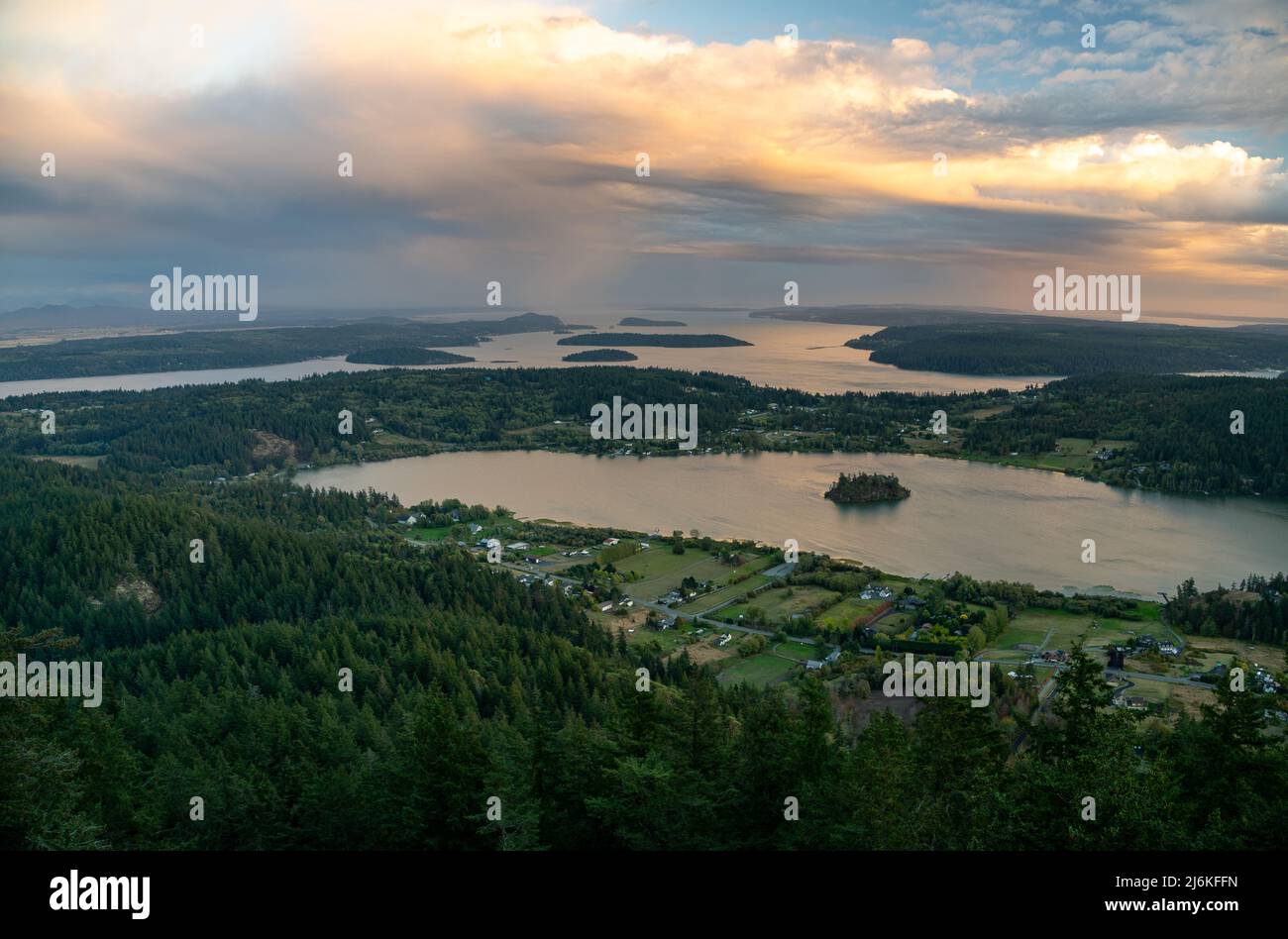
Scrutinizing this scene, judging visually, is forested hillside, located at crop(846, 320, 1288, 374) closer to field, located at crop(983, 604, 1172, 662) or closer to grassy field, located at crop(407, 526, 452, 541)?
field, located at crop(983, 604, 1172, 662)

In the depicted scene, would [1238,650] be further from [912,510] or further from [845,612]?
[912,510]

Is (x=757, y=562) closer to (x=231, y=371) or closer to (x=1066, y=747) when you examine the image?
(x=1066, y=747)

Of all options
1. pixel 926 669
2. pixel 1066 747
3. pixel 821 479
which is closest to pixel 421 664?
pixel 926 669

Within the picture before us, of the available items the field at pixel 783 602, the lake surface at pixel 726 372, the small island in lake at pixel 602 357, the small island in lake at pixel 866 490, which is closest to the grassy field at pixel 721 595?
the field at pixel 783 602

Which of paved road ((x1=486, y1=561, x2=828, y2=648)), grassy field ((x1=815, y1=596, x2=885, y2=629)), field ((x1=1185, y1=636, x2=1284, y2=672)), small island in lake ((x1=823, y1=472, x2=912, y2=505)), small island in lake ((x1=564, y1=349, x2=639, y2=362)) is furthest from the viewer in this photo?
small island in lake ((x1=564, y1=349, x2=639, y2=362))

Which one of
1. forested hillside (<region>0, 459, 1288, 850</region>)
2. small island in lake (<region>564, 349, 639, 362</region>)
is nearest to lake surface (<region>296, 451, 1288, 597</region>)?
forested hillside (<region>0, 459, 1288, 850</region>)

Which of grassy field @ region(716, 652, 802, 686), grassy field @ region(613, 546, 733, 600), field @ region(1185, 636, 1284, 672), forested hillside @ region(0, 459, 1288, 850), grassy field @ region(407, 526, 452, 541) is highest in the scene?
forested hillside @ region(0, 459, 1288, 850)
